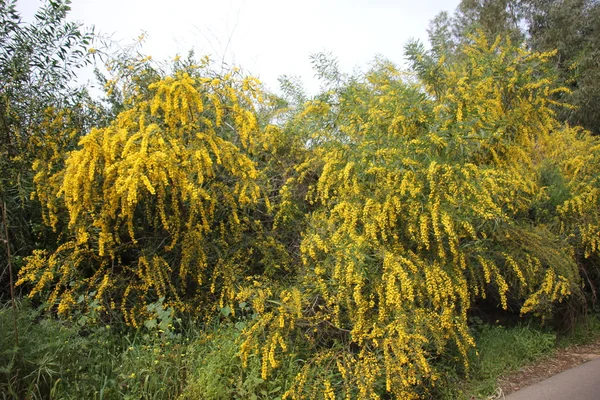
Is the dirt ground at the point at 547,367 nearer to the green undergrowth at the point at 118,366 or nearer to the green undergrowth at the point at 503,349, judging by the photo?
the green undergrowth at the point at 503,349

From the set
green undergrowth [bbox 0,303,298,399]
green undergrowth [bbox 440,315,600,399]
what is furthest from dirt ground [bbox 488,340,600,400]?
green undergrowth [bbox 0,303,298,399]

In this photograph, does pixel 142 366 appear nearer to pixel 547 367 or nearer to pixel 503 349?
pixel 503 349

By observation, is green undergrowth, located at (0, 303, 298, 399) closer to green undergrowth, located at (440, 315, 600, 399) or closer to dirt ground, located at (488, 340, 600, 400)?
green undergrowth, located at (440, 315, 600, 399)

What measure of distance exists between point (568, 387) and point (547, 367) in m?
0.97

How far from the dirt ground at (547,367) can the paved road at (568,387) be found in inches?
5.1

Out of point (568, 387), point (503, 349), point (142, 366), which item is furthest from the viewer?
point (503, 349)

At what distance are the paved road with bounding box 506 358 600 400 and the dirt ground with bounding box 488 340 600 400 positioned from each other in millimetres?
129

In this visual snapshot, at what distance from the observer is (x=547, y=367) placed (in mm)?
5766

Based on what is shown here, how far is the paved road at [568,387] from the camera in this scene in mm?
4605

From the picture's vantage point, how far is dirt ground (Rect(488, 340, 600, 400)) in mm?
5133

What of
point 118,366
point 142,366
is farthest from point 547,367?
point 118,366

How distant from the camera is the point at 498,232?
570 cm

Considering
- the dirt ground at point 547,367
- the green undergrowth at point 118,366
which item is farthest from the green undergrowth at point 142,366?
the dirt ground at point 547,367

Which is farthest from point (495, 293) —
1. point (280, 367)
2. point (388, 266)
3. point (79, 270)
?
point (79, 270)
